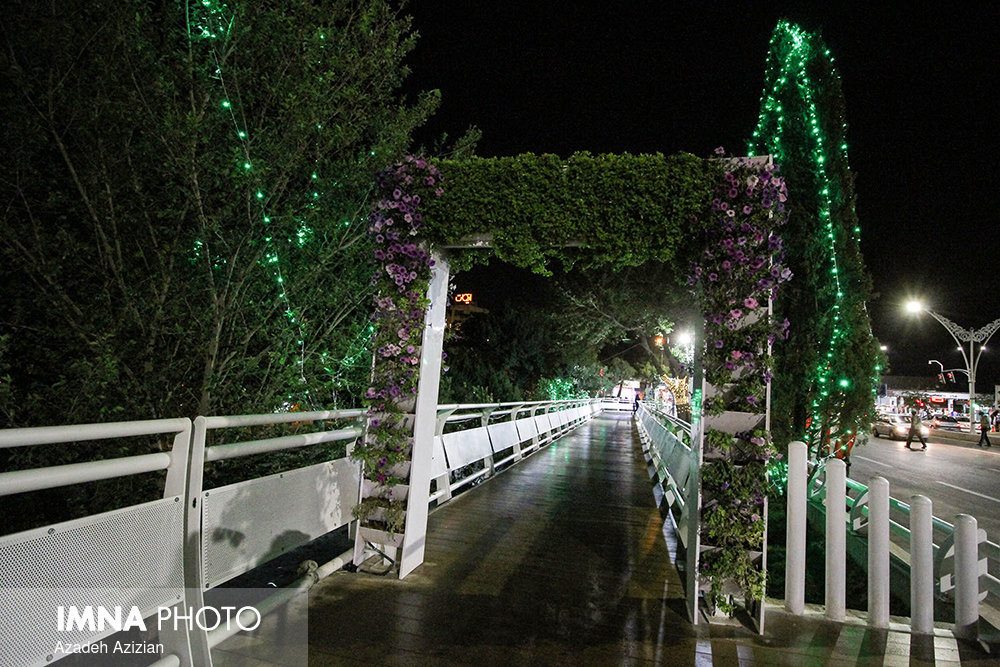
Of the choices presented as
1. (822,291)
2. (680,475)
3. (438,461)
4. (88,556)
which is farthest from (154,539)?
(822,291)

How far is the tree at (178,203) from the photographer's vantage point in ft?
12.7

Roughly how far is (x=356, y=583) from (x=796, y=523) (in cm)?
323

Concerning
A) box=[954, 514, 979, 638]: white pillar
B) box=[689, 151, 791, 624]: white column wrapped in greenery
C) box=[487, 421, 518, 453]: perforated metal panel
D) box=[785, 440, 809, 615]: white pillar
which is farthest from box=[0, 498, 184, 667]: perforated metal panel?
box=[487, 421, 518, 453]: perforated metal panel

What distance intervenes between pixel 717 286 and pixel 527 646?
273 centimetres

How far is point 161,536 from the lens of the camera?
2.62 metres

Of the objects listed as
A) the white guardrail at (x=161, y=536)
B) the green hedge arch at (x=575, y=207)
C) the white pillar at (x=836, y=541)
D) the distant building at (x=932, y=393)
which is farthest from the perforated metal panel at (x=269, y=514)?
A: the distant building at (x=932, y=393)

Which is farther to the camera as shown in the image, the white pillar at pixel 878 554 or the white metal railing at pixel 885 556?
the white pillar at pixel 878 554

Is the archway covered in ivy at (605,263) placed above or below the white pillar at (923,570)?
above

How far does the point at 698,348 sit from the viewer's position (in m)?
4.29

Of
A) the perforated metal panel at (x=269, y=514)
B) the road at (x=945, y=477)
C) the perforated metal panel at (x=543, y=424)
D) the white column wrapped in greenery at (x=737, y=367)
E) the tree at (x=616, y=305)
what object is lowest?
the road at (x=945, y=477)

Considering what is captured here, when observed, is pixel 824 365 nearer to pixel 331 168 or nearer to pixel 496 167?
pixel 496 167

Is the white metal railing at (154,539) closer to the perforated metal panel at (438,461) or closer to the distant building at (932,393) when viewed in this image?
the perforated metal panel at (438,461)

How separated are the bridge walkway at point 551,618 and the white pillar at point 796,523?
0.54 ft

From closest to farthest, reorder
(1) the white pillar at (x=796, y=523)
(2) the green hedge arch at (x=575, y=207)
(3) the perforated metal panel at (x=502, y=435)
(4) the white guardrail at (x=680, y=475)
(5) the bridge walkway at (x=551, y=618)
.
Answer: (5) the bridge walkway at (x=551, y=618)
(1) the white pillar at (x=796, y=523)
(2) the green hedge arch at (x=575, y=207)
(4) the white guardrail at (x=680, y=475)
(3) the perforated metal panel at (x=502, y=435)
